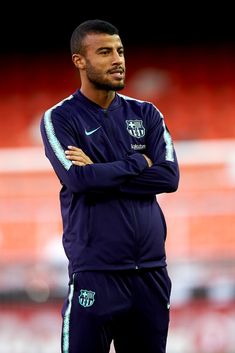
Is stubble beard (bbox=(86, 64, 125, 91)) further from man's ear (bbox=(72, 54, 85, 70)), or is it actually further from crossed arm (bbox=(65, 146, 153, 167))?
crossed arm (bbox=(65, 146, 153, 167))

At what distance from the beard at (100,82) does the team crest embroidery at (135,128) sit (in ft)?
0.45

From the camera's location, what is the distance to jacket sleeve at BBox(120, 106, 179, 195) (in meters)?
3.27

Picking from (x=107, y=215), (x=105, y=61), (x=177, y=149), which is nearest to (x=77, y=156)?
(x=107, y=215)

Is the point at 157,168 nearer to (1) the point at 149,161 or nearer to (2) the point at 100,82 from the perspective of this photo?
(1) the point at 149,161

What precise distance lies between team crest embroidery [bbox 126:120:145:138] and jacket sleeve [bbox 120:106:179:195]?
35 millimetres

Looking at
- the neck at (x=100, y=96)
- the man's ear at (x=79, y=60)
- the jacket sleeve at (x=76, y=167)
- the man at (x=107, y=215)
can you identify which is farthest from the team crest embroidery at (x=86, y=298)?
the man's ear at (x=79, y=60)

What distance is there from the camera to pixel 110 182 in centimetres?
321

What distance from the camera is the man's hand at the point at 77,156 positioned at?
326 cm

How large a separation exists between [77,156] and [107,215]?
0.77 feet

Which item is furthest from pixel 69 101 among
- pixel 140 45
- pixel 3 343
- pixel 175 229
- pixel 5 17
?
pixel 140 45

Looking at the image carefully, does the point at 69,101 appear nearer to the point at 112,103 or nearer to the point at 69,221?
the point at 112,103

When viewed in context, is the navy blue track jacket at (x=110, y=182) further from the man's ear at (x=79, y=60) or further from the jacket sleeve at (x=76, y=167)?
the man's ear at (x=79, y=60)

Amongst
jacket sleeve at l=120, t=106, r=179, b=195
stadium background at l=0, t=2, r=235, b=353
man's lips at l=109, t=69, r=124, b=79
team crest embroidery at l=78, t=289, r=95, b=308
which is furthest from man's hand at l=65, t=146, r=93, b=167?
stadium background at l=0, t=2, r=235, b=353

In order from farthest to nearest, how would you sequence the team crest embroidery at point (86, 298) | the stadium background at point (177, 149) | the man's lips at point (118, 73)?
1. the stadium background at point (177, 149)
2. the man's lips at point (118, 73)
3. the team crest embroidery at point (86, 298)
